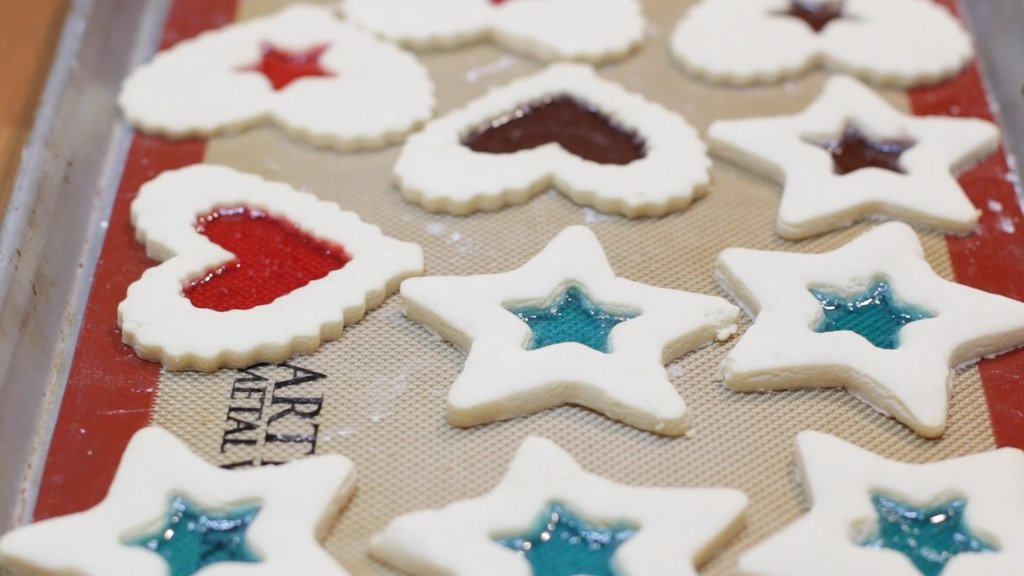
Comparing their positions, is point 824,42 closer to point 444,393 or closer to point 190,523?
point 444,393

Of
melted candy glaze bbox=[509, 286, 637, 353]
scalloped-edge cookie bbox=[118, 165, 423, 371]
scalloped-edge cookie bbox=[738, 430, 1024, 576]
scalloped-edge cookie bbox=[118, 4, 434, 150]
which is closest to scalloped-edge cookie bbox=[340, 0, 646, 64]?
scalloped-edge cookie bbox=[118, 4, 434, 150]

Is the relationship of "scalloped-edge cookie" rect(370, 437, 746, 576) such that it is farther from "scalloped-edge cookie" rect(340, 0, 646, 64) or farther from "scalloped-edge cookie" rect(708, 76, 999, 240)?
"scalloped-edge cookie" rect(340, 0, 646, 64)

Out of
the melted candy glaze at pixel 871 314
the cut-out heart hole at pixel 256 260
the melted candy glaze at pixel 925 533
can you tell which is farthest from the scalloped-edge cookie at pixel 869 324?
the cut-out heart hole at pixel 256 260

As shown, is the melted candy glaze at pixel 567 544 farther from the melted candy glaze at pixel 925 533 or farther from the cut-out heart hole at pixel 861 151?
the cut-out heart hole at pixel 861 151

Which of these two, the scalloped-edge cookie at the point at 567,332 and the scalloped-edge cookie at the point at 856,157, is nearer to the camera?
the scalloped-edge cookie at the point at 567,332

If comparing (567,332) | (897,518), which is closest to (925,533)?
(897,518)

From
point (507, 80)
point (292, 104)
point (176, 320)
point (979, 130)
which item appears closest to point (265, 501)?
point (176, 320)
